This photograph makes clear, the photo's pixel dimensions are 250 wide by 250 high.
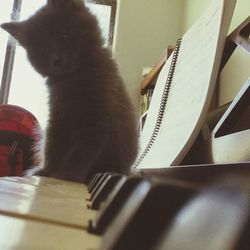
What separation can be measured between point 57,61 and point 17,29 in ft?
0.75

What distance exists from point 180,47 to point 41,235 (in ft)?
3.65

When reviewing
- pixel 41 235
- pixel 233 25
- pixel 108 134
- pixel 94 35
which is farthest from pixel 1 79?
pixel 41 235

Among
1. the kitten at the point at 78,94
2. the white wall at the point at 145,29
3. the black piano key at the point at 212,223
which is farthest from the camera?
the white wall at the point at 145,29

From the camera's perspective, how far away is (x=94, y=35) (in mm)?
1131

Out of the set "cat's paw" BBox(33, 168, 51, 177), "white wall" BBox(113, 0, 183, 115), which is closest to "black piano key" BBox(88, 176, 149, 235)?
"cat's paw" BBox(33, 168, 51, 177)

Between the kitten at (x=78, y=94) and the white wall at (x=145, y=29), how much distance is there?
5.59 ft

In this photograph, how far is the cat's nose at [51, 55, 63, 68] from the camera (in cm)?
103

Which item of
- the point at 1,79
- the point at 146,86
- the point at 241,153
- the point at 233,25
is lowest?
the point at 1,79

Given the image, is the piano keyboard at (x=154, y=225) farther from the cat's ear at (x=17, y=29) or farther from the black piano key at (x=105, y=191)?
the cat's ear at (x=17, y=29)

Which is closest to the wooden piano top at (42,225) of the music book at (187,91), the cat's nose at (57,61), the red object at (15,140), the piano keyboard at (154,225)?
the piano keyboard at (154,225)

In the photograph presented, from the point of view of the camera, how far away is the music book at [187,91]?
82 cm

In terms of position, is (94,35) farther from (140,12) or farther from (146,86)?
(140,12)

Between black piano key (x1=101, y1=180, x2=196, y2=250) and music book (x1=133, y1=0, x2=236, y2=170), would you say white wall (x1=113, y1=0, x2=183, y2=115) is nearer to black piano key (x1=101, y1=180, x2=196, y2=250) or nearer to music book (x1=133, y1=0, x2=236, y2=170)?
music book (x1=133, y1=0, x2=236, y2=170)

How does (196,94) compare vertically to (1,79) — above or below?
above
